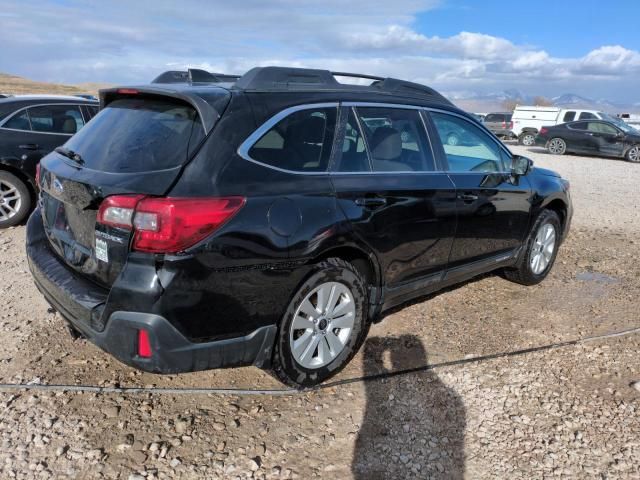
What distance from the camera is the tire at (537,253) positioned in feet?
16.3

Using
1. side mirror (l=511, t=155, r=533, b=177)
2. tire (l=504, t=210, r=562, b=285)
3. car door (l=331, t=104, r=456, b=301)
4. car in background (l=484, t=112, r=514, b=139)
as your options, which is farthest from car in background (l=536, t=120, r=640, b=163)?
car door (l=331, t=104, r=456, b=301)

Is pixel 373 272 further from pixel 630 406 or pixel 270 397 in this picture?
pixel 630 406

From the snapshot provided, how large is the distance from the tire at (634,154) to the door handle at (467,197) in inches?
691

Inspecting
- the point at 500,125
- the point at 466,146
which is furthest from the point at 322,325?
the point at 500,125

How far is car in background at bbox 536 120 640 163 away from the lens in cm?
1864

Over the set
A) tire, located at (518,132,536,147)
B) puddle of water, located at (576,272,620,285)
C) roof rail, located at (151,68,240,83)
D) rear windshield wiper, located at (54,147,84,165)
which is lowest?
puddle of water, located at (576,272,620,285)

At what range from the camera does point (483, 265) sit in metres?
4.46

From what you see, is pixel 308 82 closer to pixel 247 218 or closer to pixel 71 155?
pixel 247 218

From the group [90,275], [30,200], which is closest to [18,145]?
[30,200]

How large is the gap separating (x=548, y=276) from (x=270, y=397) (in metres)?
3.63

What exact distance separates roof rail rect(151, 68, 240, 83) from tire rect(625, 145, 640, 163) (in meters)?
18.8

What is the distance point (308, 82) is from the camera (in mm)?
3248

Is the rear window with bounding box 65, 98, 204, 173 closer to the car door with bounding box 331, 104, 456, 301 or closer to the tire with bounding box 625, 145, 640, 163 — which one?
the car door with bounding box 331, 104, 456, 301

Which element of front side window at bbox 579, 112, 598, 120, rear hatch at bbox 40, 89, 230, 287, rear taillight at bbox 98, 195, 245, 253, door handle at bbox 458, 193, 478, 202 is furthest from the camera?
front side window at bbox 579, 112, 598, 120
